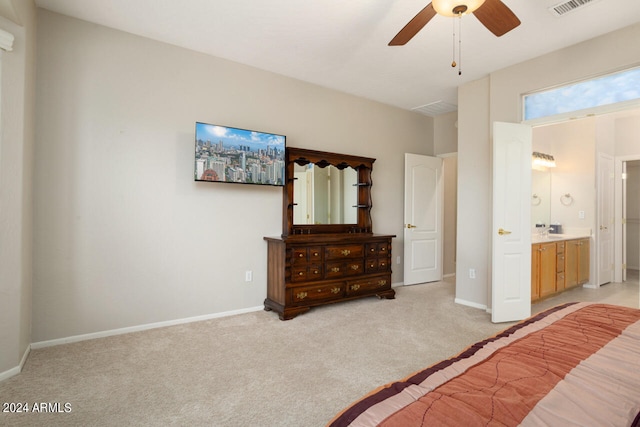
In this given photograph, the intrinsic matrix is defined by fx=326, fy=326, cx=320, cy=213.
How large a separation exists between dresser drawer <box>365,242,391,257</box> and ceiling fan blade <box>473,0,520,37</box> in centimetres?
267

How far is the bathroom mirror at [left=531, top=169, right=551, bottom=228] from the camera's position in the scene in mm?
5559

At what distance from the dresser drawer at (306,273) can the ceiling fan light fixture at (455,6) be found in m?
2.67

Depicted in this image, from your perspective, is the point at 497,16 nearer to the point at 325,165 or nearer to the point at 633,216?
the point at 325,165

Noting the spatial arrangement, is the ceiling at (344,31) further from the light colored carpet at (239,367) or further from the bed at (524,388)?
the light colored carpet at (239,367)

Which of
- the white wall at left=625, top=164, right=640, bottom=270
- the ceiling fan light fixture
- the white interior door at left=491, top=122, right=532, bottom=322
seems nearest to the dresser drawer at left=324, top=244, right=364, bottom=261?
the white interior door at left=491, top=122, right=532, bottom=322

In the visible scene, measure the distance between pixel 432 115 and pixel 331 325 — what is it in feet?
13.4

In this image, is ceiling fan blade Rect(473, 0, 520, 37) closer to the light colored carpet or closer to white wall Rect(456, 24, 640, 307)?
white wall Rect(456, 24, 640, 307)

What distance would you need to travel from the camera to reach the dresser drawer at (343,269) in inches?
154

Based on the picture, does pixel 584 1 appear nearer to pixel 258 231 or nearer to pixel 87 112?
pixel 258 231

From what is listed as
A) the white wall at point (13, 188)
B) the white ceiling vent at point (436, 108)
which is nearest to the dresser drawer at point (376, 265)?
the white ceiling vent at point (436, 108)

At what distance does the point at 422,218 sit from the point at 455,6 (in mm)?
3643

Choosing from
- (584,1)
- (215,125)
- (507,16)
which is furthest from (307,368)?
(584,1)

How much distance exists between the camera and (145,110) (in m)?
3.24

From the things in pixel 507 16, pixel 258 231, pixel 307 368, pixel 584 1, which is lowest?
pixel 307 368
